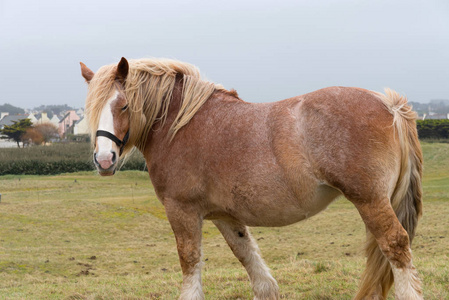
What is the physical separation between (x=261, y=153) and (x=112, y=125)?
1.37 metres

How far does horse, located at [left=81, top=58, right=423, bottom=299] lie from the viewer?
3729mm

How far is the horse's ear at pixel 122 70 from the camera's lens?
4.18 m

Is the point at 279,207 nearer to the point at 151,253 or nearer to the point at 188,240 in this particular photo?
the point at 188,240

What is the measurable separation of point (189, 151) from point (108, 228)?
40.9 ft

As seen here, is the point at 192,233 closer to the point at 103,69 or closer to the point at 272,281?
the point at 272,281

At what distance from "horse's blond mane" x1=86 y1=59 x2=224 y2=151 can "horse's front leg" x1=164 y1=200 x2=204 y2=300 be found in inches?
29.2

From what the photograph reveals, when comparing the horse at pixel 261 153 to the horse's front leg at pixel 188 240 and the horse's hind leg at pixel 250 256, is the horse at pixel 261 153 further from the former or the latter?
the horse's hind leg at pixel 250 256

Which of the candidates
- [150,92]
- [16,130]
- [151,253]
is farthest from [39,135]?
[150,92]

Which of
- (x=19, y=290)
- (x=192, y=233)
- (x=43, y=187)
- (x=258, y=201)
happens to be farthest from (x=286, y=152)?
(x=43, y=187)

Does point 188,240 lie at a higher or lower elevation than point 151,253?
higher

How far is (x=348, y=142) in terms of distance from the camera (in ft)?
12.3

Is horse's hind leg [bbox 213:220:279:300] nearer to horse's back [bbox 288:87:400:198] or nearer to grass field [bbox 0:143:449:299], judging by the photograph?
grass field [bbox 0:143:449:299]

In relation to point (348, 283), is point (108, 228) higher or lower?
lower

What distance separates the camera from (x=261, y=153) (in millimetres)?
3932
